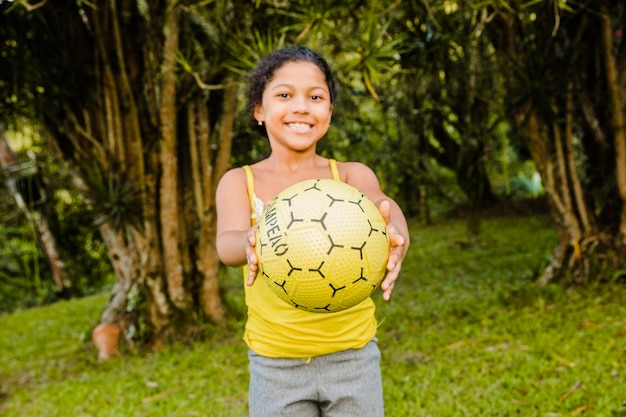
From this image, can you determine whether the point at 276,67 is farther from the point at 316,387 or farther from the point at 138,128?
the point at 138,128

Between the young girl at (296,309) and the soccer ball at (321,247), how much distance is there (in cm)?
10

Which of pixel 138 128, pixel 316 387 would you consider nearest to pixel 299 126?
pixel 316 387

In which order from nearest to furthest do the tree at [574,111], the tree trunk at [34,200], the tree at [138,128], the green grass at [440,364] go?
the green grass at [440,364], the tree at [138,128], the tree at [574,111], the tree trunk at [34,200]

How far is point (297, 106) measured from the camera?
1772 millimetres

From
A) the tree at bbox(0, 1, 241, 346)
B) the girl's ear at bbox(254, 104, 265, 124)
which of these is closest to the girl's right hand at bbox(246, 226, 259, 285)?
the girl's ear at bbox(254, 104, 265, 124)

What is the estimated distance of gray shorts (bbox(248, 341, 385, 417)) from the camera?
5.53 feet

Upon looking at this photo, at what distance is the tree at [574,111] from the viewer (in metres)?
4.55

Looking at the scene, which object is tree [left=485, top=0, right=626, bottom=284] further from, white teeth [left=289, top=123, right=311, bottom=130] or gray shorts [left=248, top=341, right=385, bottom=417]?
gray shorts [left=248, top=341, right=385, bottom=417]

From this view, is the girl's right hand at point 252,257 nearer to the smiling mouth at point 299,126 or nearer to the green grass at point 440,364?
the smiling mouth at point 299,126

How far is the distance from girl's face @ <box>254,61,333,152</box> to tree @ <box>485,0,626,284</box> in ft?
10.3

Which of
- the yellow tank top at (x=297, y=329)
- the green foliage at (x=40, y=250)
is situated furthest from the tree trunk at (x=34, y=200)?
the yellow tank top at (x=297, y=329)

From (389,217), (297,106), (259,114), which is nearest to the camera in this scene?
(389,217)

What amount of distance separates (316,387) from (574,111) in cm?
432

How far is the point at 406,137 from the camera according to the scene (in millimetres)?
10758
